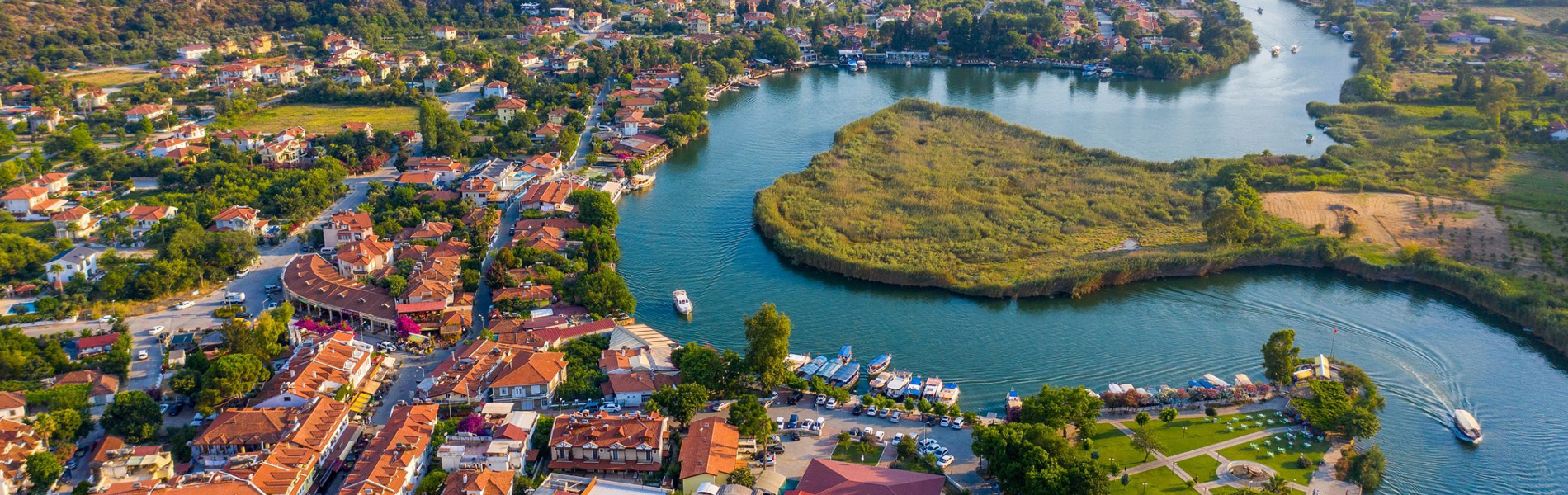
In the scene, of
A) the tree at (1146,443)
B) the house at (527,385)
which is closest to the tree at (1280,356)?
the tree at (1146,443)

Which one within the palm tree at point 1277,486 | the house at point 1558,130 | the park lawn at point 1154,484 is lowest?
the park lawn at point 1154,484

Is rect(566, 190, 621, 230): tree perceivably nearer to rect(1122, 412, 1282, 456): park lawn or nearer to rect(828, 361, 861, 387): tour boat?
rect(828, 361, 861, 387): tour boat

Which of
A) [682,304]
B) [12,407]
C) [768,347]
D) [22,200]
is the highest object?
[22,200]

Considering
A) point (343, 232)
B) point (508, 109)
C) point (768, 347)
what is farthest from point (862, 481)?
point (508, 109)

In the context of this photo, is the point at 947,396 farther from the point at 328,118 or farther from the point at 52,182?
the point at 328,118

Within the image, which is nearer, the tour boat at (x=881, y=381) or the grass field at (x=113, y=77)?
the tour boat at (x=881, y=381)

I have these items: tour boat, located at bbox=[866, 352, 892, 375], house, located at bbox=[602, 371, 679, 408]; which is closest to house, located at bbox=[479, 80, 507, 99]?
house, located at bbox=[602, 371, 679, 408]

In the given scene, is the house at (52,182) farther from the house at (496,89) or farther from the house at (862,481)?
the house at (862,481)
